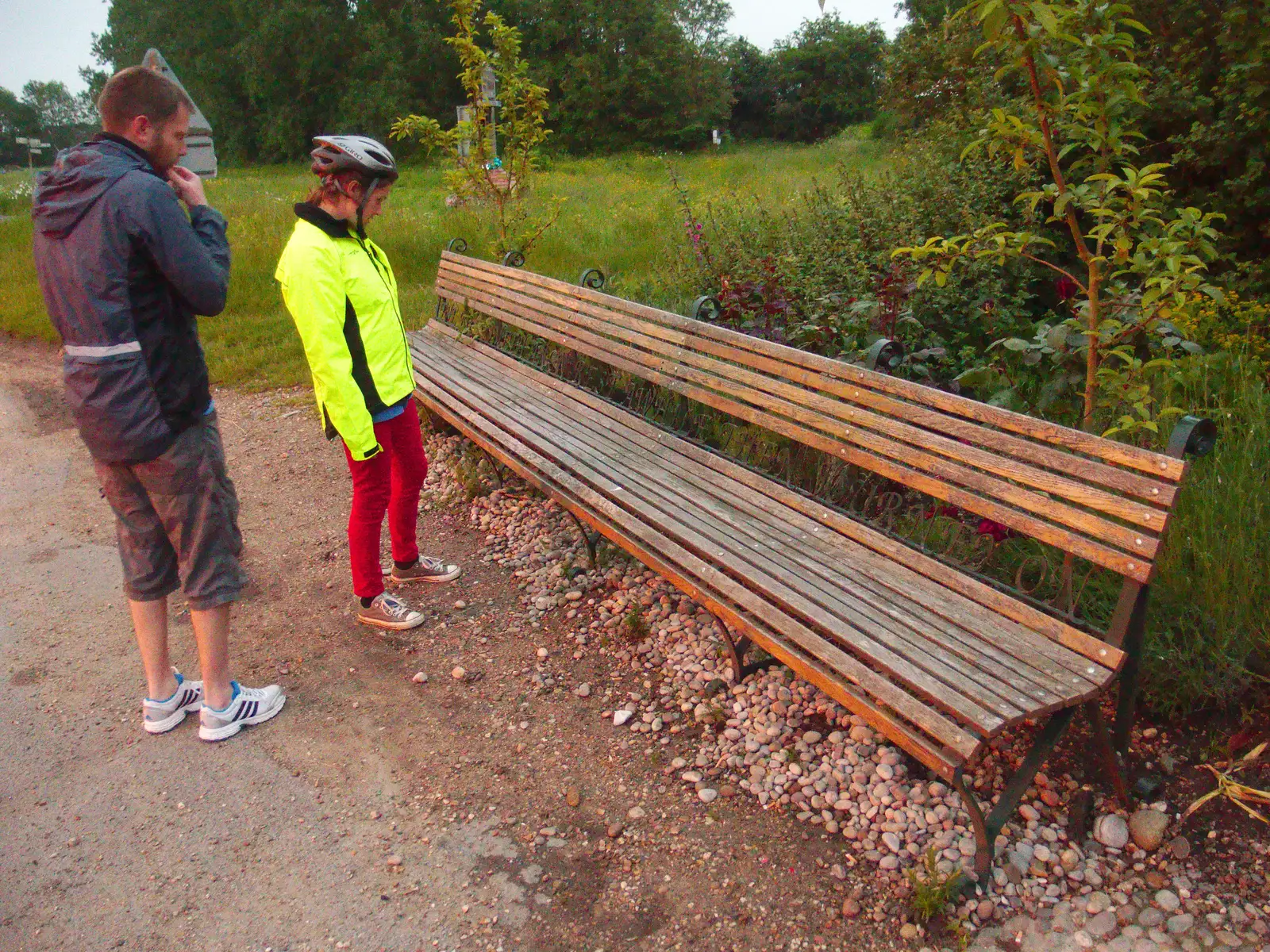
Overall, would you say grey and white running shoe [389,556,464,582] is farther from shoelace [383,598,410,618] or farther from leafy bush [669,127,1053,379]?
leafy bush [669,127,1053,379]

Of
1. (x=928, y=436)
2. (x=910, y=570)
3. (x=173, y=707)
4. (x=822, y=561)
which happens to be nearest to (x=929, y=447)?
(x=928, y=436)

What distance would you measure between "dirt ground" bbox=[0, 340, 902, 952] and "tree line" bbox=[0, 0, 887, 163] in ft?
130

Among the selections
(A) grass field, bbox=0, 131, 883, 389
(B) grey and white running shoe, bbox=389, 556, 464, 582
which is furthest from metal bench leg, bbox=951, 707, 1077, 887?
(A) grass field, bbox=0, 131, 883, 389

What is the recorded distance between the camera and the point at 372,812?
2.95m

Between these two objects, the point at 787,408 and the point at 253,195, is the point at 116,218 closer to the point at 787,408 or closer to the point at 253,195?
the point at 787,408

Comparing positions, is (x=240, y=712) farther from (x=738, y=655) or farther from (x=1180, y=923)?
(x=1180, y=923)

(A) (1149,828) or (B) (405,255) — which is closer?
(A) (1149,828)

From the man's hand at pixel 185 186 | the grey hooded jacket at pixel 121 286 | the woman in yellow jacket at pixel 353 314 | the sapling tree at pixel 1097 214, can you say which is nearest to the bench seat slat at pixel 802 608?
the woman in yellow jacket at pixel 353 314

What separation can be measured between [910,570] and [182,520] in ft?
7.82

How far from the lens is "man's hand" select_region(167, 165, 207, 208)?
3068mm

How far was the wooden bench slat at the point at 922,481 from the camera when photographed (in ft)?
7.89

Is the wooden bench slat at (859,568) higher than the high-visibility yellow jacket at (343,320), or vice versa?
the high-visibility yellow jacket at (343,320)

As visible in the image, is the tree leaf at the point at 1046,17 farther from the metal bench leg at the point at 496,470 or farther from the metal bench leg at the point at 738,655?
the metal bench leg at the point at 496,470

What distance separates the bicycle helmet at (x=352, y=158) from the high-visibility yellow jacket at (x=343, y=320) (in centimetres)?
→ 17
